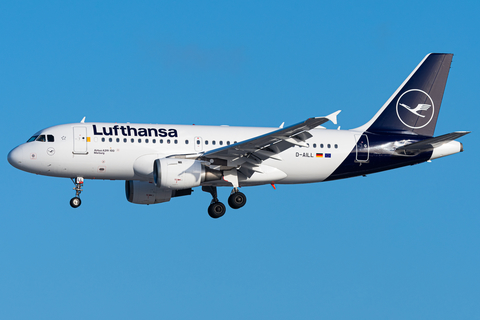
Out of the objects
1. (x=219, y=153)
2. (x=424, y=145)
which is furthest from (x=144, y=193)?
(x=424, y=145)

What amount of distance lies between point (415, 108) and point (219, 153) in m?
12.8

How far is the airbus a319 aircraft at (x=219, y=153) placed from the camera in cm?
3294

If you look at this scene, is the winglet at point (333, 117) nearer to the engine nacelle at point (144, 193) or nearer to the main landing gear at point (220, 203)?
the main landing gear at point (220, 203)

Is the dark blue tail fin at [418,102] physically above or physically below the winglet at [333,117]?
above

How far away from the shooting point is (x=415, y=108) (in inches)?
1533

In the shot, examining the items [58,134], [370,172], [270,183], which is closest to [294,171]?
[270,183]

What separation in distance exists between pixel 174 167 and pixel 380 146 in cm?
1148

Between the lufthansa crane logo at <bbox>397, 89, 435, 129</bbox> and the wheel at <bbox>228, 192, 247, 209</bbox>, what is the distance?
34.0 feet

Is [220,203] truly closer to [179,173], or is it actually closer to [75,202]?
[179,173]

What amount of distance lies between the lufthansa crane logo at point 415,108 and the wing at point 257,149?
28.2ft

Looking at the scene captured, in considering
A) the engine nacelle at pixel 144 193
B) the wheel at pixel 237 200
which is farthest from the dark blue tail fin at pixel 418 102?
the engine nacelle at pixel 144 193

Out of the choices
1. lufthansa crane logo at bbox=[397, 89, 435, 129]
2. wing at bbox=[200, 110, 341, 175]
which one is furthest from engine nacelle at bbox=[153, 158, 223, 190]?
lufthansa crane logo at bbox=[397, 89, 435, 129]

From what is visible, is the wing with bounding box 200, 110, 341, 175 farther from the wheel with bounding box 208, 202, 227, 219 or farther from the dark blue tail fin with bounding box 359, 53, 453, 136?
the dark blue tail fin with bounding box 359, 53, 453, 136

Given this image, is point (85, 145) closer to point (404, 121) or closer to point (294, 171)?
point (294, 171)
